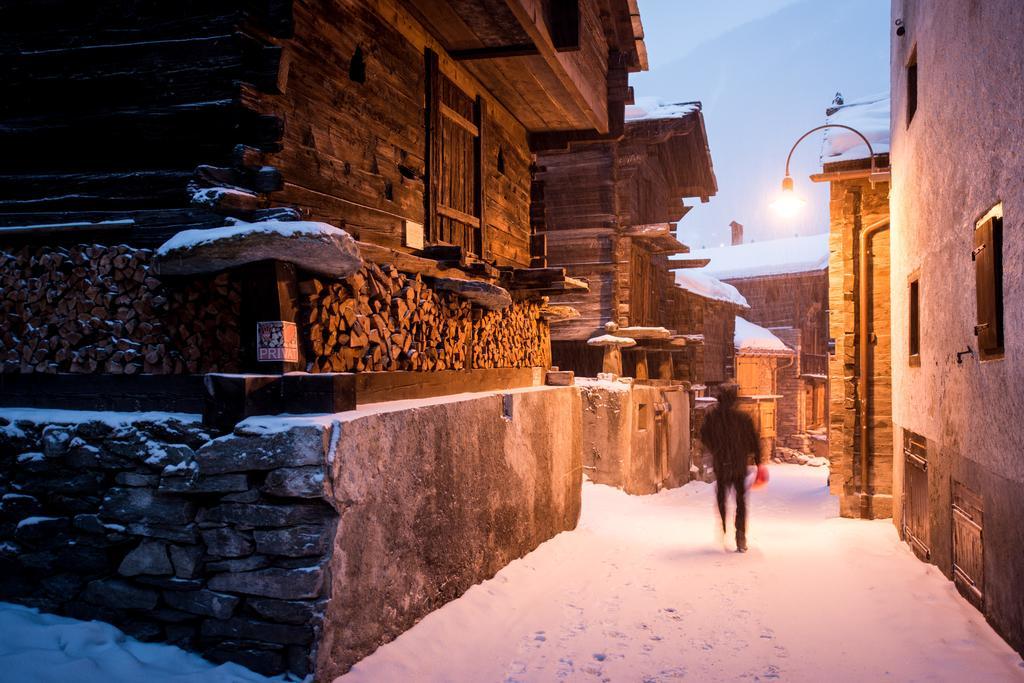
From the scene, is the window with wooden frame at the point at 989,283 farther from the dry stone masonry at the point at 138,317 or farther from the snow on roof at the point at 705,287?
the snow on roof at the point at 705,287

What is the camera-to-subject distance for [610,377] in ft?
53.0

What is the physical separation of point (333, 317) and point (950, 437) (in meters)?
5.81

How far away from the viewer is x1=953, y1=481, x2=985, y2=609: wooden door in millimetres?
6273

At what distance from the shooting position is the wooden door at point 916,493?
862 cm

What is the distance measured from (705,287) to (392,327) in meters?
22.7

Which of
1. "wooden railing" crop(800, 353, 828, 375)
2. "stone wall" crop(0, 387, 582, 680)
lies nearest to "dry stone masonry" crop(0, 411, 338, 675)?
"stone wall" crop(0, 387, 582, 680)

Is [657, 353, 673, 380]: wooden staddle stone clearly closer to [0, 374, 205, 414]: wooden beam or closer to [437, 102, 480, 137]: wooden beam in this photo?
[437, 102, 480, 137]: wooden beam

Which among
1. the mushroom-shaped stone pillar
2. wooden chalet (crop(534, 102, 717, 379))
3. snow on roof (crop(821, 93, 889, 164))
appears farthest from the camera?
wooden chalet (crop(534, 102, 717, 379))

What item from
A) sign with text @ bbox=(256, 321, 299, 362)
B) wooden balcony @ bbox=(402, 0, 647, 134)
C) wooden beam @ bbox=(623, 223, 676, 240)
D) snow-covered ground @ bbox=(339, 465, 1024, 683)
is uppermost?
wooden balcony @ bbox=(402, 0, 647, 134)

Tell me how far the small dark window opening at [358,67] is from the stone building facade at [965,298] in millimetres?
4653

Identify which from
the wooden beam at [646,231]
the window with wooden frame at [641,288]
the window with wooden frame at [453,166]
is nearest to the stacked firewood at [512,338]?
the window with wooden frame at [453,166]

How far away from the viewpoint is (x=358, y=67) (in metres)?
6.13

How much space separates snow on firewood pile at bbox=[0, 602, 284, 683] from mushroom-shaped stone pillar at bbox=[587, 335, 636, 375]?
13.3 m

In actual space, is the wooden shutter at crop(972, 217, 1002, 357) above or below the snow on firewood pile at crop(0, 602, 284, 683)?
above
